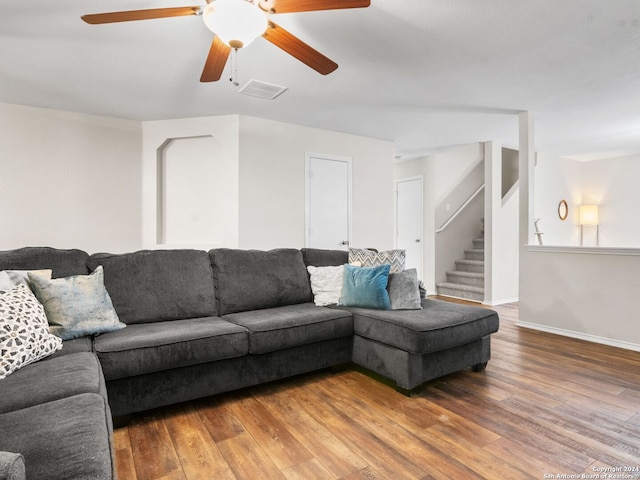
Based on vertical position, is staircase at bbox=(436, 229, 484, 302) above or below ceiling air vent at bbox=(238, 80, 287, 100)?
below

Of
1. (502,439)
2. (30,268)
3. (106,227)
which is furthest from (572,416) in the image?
(106,227)

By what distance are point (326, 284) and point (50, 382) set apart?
205 cm

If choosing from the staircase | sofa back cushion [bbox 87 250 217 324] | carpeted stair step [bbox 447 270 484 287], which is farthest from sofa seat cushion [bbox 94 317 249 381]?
carpeted stair step [bbox 447 270 484 287]

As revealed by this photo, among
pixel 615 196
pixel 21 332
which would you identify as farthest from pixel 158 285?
pixel 615 196

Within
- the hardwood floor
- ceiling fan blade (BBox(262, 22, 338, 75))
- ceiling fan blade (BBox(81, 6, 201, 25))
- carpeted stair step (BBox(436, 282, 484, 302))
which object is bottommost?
the hardwood floor

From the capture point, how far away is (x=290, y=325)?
252 cm

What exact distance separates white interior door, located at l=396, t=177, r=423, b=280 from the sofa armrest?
19.8ft

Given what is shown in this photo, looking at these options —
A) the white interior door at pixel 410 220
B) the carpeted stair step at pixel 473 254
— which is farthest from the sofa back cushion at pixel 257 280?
the carpeted stair step at pixel 473 254

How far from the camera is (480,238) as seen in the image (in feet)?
22.2

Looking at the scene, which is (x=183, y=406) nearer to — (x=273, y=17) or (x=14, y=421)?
(x=14, y=421)

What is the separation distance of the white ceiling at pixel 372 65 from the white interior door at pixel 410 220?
200 centimetres

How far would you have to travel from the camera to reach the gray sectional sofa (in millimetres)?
1813

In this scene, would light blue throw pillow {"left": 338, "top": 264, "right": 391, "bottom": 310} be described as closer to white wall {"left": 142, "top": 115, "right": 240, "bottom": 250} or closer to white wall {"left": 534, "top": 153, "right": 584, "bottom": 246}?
white wall {"left": 142, "top": 115, "right": 240, "bottom": 250}

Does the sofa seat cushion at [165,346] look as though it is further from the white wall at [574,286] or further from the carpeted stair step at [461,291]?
the carpeted stair step at [461,291]
